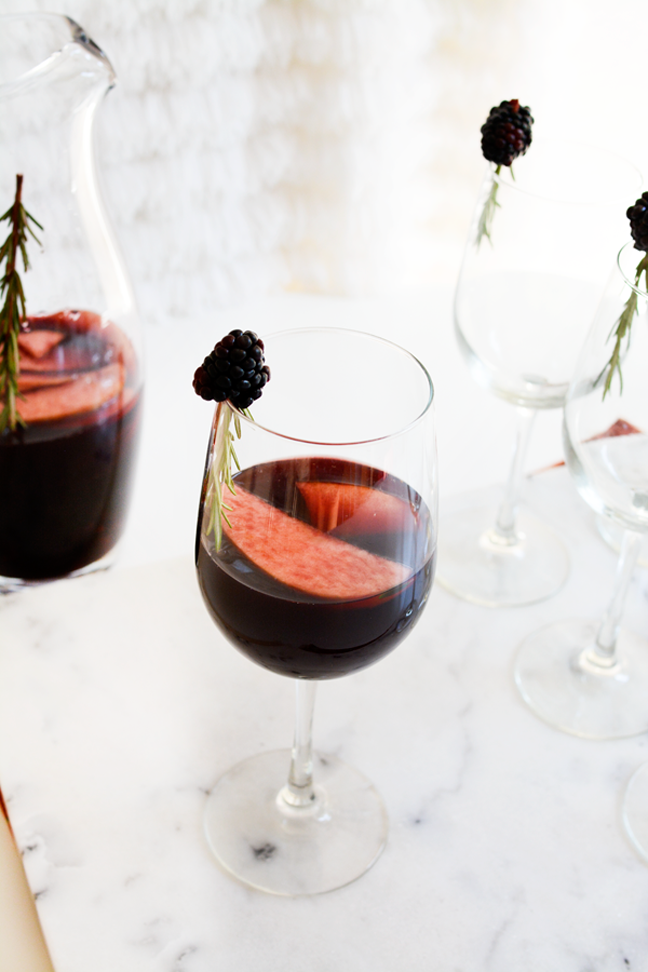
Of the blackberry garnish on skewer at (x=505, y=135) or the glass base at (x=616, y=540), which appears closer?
the blackberry garnish on skewer at (x=505, y=135)

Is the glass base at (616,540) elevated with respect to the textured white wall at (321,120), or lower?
lower

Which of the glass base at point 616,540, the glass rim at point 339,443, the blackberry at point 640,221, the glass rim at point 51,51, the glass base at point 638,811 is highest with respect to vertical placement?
the glass rim at point 51,51

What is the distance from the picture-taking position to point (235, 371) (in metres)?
0.45

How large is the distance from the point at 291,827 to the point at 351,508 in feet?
0.83

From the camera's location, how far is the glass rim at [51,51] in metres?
0.63

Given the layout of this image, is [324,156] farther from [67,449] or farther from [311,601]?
[311,601]

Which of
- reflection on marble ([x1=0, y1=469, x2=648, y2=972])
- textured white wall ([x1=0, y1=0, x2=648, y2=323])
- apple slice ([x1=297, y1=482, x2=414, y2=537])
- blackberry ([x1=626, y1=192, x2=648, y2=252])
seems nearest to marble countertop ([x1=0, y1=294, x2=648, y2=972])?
reflection on marble ([x1=0, y1=469, x2=648, y2=972])

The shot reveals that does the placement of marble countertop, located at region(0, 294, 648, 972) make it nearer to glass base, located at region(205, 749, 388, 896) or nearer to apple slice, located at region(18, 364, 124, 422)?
glass base, located at region(205, 749, 388, 896)

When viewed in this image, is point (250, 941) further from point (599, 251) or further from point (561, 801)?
point (599, 251)

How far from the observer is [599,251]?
651mm

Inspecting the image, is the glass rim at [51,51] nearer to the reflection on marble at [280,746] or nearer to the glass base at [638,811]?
the reflection on marble at [280,746]

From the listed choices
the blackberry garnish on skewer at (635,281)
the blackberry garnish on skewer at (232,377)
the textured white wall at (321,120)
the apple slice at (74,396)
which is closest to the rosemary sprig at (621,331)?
the blackberry garnish on skewer at (635,281)

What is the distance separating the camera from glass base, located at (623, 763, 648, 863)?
23.9 inches

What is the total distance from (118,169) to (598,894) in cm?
85
